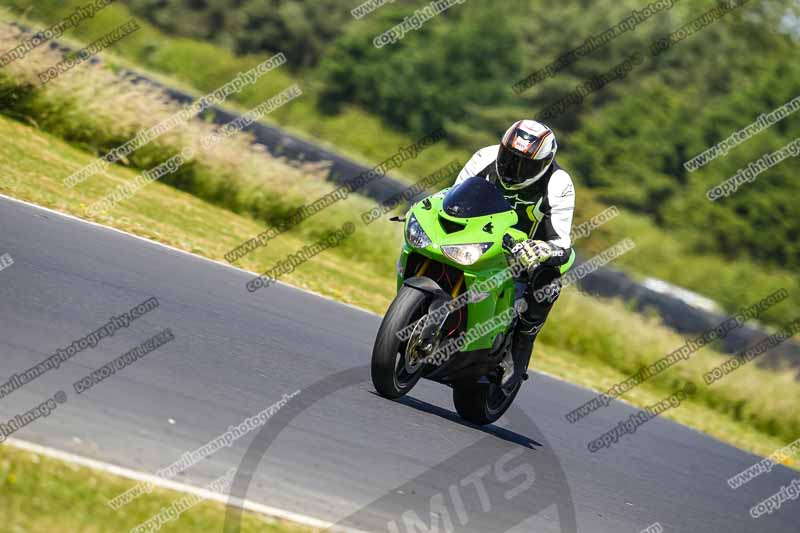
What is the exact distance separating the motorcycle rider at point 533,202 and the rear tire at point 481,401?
191 millimetres

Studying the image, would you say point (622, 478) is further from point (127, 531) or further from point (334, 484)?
point (127, 531)

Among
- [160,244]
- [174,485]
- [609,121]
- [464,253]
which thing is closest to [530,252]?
[464,253]

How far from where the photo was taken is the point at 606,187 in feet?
210

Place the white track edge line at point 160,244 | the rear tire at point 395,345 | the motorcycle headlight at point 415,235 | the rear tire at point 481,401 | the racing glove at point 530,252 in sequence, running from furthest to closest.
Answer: the white track edge line at point 160,244, the rear tire at point 481,401, the racing glove at point 530,252, the motorcycle headlight at point 415,235, the rear tire at point 395,345

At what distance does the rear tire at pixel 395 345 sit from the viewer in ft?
26.1

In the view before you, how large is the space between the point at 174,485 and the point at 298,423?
75.6 inches

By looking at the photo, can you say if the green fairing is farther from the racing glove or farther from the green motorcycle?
the racing glove

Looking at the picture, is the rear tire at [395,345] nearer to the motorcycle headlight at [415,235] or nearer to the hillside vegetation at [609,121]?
the motorcycle headlight at [415,235]

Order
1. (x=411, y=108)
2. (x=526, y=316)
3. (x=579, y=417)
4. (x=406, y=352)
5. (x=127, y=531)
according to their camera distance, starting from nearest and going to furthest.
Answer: (x=127, y=531) < (x=406, y=352) < (x=526, y=316) < (x=579, y=417) < (x=411, y=108)

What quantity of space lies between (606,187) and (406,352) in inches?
2247

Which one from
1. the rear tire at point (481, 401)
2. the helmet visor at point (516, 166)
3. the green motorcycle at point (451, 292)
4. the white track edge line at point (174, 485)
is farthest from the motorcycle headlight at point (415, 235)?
the white track edge line at point (174, 485)

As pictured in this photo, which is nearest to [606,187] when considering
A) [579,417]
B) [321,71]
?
[321,71]

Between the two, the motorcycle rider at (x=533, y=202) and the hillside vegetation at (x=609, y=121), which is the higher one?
the motorcycle rider at (x=533, y=202)

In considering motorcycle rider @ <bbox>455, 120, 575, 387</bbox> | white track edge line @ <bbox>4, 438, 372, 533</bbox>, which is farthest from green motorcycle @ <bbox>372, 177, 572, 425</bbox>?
white track edge line @ <bbox>4, 438, 372, 533</bbox>
